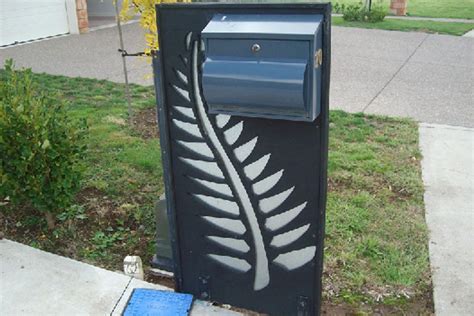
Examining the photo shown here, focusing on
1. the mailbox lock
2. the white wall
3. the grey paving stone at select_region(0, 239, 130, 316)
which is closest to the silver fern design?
the mailbox lock

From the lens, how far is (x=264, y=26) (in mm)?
1983

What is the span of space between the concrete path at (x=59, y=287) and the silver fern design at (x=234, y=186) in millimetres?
430

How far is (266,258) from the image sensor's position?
97.0 inches

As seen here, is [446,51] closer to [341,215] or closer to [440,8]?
[341,215]

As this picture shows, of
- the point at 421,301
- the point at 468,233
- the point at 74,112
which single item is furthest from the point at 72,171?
the point at 74,112

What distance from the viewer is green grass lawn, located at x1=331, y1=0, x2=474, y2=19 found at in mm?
16703

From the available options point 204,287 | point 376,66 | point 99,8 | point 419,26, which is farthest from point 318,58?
point 99,8

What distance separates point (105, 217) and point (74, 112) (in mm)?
2727

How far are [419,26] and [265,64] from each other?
12844mm

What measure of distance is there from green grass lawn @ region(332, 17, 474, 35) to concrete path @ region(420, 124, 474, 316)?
8.21 meters

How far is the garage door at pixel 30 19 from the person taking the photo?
427 inches

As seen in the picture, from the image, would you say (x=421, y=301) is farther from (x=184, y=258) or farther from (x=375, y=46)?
(x=375, y=46)

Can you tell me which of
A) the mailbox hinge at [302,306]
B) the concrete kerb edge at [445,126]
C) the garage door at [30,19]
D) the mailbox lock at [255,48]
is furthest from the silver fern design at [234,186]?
the garage door at [30,19]

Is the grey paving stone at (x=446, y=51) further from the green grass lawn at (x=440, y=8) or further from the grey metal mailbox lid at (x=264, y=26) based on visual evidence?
the grey metal mailbox lid at (x=264, y=26)
